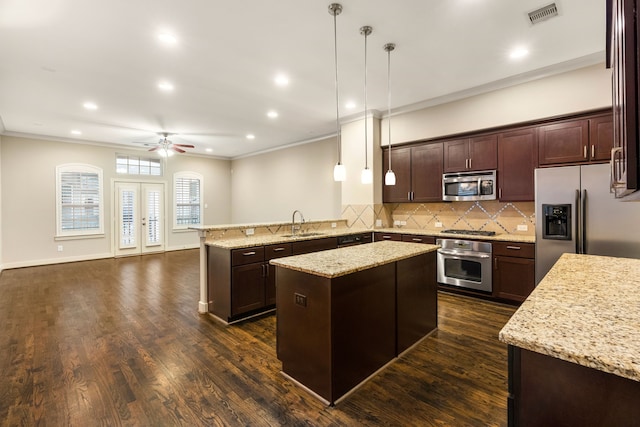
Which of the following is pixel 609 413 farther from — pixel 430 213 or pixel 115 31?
pixel 430 213

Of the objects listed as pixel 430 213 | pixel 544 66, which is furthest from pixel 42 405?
pixel 544 66

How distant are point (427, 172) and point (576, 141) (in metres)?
1.88

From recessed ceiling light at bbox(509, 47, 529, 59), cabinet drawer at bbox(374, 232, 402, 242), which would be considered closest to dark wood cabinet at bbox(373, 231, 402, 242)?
cabinet drawer at bbox(374, 232, 402, 242)

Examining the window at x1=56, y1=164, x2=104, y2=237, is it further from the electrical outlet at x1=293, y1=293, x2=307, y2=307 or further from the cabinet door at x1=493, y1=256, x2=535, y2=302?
the cabinet door at x1=493, y1=256, x2=535, y2=302

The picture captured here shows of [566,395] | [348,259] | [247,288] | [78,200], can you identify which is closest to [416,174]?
[348,259]

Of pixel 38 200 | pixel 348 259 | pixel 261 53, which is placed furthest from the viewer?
pixel 38 200

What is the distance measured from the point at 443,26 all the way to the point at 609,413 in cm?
306

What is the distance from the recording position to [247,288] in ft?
11.5

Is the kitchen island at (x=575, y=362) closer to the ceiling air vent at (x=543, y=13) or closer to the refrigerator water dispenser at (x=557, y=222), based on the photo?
the refrigerator water dispenser at (x=557, y=222)

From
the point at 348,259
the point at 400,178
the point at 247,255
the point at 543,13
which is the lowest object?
the point at 247,255

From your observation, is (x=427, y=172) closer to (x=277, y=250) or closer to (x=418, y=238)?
(x=418, y=238)

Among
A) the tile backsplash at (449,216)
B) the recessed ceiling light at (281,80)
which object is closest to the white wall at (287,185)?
the tile backsplash at (449,216)

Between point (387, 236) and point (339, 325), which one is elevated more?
point (387, 236)

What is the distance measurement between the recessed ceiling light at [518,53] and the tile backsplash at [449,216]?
76.6 inches
